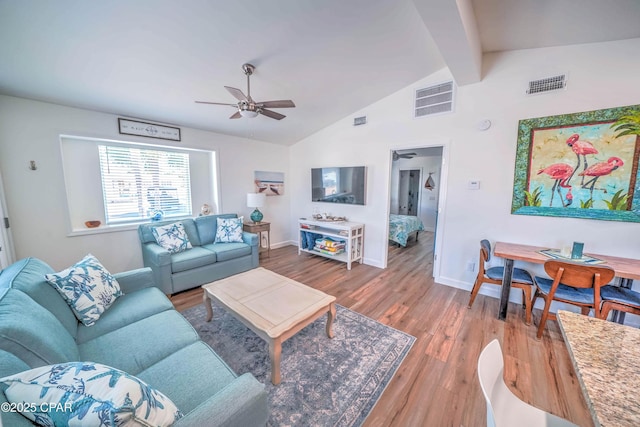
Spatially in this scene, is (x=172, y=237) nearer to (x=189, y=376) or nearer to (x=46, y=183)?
(x=46, y=183)

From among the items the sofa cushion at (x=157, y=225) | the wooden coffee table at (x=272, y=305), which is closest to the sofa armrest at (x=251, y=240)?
the sofa cushion at (x=157, y=225)

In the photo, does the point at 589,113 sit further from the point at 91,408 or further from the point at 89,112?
the point at 89,112

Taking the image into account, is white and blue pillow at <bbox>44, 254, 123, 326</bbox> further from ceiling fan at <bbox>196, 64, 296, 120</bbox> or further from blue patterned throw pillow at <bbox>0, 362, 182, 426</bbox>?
ceiling fan at <bbox>196, 64, 296, 120</bbox>

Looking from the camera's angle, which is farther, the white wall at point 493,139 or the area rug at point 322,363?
the white wall at point 493,139

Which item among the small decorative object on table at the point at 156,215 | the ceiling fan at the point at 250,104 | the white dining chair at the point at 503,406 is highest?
the ceiling fan at the point at 250,104

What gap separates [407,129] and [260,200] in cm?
278

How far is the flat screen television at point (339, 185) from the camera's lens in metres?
4.01

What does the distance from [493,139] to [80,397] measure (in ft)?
12.5

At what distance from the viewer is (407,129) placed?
11.2 feet

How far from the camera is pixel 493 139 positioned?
9.04ft

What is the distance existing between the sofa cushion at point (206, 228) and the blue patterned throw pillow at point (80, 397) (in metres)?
3.02

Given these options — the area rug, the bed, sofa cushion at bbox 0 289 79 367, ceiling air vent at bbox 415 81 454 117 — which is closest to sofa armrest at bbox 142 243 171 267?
the area rug

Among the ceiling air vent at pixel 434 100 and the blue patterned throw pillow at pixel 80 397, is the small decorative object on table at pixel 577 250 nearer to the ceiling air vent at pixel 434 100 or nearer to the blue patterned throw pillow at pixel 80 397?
the ceiling air vent at pixel 434 100

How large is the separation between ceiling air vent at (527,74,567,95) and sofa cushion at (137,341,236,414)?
3.83m
